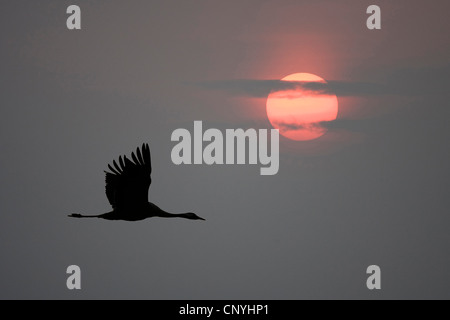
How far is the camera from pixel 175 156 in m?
34.3

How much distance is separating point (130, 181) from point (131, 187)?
19 centimetres

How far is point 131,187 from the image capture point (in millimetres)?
28016

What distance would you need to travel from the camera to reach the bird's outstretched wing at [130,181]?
90.8ft

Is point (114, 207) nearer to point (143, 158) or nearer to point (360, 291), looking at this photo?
point (143, 158)

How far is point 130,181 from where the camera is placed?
27953mm

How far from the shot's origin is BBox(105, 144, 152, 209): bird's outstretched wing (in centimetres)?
2769

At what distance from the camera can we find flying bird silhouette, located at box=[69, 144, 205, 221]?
27.7m

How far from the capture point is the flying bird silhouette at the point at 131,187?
2772 cm
